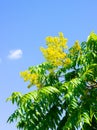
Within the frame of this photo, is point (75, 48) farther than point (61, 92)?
Yes

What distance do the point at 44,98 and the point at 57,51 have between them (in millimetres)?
1705

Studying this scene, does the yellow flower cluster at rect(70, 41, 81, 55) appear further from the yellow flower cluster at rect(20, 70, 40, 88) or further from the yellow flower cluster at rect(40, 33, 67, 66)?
the yellow flower cluster at rect(20, 70, 40, 88)

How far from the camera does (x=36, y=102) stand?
10844 millimetres

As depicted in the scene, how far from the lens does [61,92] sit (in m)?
10.4

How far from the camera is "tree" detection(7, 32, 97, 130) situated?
33.1ft

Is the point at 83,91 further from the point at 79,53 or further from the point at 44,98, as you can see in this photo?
the point at 79,53

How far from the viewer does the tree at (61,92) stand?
33.1 ft

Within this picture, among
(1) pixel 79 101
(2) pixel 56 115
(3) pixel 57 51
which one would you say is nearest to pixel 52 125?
(2) pixel 56 115

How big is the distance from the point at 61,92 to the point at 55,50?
1537 mm

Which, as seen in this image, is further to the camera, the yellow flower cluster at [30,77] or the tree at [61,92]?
the yellow flower cluster at [30,77]

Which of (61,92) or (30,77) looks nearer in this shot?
(61,92)

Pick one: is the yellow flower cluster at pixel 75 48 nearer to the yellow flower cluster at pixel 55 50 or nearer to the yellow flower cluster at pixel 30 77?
the yellow flower cluster at pixel 55 50

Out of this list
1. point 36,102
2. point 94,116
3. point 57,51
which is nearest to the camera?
point 94,116

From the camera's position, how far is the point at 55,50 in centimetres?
1166
